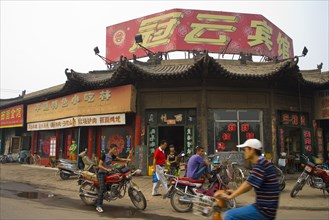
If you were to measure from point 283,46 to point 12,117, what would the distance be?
19.9 metres

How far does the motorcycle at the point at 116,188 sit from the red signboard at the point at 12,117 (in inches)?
616

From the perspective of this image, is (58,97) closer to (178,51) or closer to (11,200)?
(178,51)

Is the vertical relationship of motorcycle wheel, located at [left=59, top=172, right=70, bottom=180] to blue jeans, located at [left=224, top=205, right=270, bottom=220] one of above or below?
below

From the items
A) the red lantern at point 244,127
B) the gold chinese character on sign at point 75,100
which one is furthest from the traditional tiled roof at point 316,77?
the gold chinese character on sign at point 75,100

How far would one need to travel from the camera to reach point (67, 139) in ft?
62.7

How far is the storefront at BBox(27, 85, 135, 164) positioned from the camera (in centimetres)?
1466

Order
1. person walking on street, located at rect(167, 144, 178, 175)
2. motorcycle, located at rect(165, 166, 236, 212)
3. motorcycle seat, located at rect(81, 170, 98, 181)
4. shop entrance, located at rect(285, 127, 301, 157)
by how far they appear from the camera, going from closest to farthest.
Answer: motorcycle, located at rect(165, 166, 236, 212)
motorcycle seat, located at rect(81, 170, 98, 181)
person walking on street, located at rect(167, 144, 178, 175)
shop entrance, located at rect(285, 127, 301, 157)

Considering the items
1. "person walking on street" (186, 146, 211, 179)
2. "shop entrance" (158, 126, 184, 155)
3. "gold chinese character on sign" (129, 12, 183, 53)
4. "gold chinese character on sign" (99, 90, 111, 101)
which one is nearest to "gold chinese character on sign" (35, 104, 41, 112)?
"gold chinese character on sign" (99, 90, 111, 101)

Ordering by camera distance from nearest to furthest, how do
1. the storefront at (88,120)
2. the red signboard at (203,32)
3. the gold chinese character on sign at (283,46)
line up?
1. the storefront at (88,120)
2. the red signboard at (203,32)
3. the gold chinese character on sign at (283,46)

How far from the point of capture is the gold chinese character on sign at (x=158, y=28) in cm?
1745

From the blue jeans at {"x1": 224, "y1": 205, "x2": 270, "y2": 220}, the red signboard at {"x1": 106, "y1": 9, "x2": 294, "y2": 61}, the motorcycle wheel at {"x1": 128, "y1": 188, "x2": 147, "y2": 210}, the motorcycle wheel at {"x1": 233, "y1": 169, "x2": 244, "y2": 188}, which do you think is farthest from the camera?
the red signboard at {"x1": 106, "y1": 9, "x2": 294, "y2": 61}

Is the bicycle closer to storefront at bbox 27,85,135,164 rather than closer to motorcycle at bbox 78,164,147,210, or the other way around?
storefront at bbox 27,85,135,164

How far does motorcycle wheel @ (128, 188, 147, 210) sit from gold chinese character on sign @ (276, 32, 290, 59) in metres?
15.5

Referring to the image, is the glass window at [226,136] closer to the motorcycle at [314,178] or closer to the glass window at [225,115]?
the glass window at [225,115]
